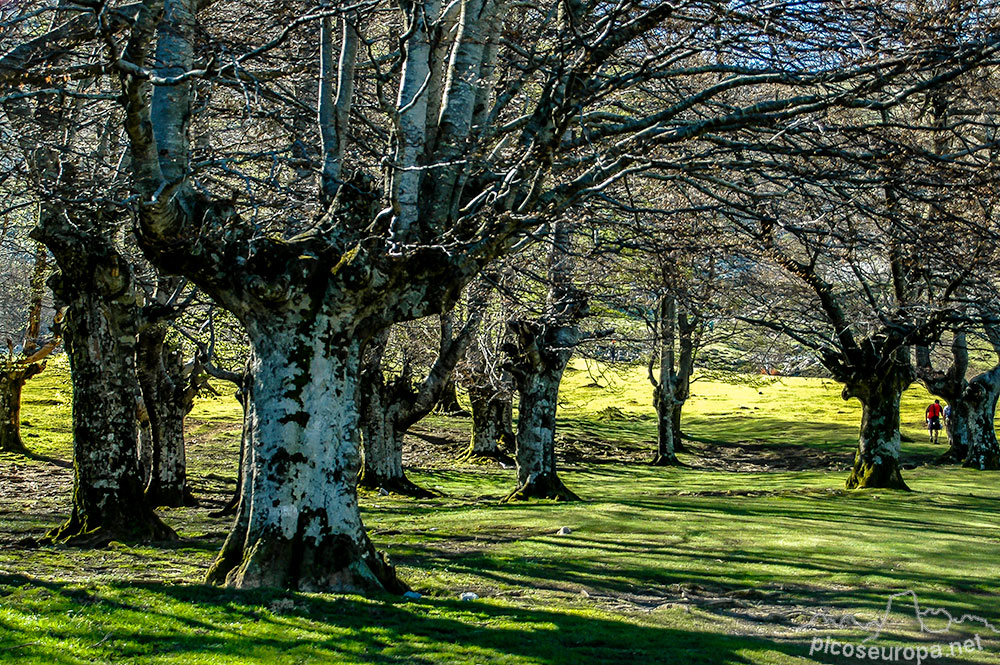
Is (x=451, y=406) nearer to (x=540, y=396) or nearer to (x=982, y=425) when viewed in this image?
(x=982, y=425)

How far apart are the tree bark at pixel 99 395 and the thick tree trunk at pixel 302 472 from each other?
5.30 metres

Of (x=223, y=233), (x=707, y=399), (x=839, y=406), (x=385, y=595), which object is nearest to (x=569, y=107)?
(x=223, y=233)

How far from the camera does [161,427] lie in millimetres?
20000

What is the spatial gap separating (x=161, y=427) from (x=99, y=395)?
21.5 feet

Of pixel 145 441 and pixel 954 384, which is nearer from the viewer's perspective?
pixel 145 441

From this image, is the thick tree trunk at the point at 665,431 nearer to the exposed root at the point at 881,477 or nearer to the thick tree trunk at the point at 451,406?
the exposed root at the point at 881,477

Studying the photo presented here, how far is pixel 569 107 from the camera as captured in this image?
917cm

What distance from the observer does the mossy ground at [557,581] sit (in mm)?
7047

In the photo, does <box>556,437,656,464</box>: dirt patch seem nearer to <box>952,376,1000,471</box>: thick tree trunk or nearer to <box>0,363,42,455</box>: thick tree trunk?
<box>952,376,1000,471</box>: thick tree trunk

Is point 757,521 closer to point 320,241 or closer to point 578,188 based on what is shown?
point 578,188

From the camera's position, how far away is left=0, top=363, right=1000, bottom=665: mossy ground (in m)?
7.05

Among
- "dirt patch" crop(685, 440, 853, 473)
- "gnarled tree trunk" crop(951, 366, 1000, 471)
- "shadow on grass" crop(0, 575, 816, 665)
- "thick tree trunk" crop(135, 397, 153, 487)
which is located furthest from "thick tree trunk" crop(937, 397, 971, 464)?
"shadow on grass" crop(0, 575, 816, 665)

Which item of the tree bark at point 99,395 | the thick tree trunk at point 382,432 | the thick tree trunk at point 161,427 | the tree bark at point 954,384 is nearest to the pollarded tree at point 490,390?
the thick tree trunk at point 382,432

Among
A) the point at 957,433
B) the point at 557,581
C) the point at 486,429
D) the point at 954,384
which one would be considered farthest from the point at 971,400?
the point at 557,581
